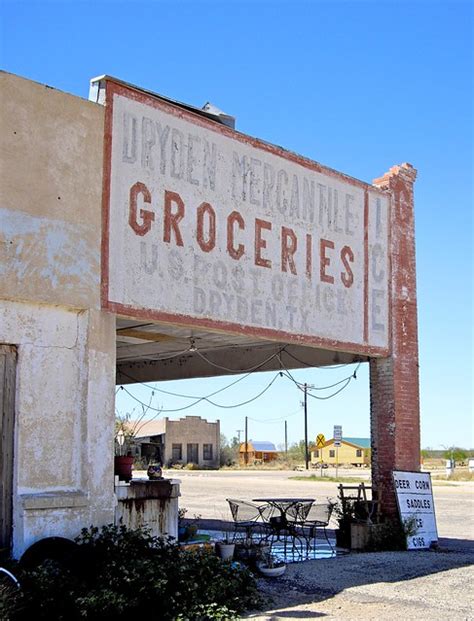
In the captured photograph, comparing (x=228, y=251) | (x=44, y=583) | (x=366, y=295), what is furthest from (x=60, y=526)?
(x=366, y=295)

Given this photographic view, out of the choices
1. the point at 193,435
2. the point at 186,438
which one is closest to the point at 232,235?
the point at 186,438

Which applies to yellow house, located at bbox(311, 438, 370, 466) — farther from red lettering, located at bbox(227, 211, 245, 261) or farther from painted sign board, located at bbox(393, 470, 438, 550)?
red lettering, located at bbox(227, 211, 245, 261)

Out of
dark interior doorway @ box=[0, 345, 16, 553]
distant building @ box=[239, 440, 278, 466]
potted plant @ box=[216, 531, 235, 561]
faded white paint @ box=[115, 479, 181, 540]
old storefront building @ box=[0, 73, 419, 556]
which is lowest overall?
distant building @ box=[239, 440, 278, 466]

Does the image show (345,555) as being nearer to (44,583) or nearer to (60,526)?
(60,526)

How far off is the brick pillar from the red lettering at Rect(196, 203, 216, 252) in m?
4.95

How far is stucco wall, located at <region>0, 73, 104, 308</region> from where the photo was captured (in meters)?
10.6

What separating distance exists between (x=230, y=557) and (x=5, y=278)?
5.27m

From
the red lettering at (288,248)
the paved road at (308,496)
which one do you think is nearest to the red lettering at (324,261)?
the red lettering at (288,248)

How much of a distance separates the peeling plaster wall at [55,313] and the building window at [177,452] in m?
55.3

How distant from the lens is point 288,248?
14.7 meters

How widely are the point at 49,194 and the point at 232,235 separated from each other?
351 cm

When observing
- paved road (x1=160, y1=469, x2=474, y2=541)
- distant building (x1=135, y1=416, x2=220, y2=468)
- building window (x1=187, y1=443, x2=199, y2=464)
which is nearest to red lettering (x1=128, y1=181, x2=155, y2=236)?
paved road (x1=160, y1=469, x2=474, y2=541)

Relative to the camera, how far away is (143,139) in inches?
490

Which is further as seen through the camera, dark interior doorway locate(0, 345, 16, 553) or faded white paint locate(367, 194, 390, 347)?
faded white paint locate(367, 194, 390, 347)
